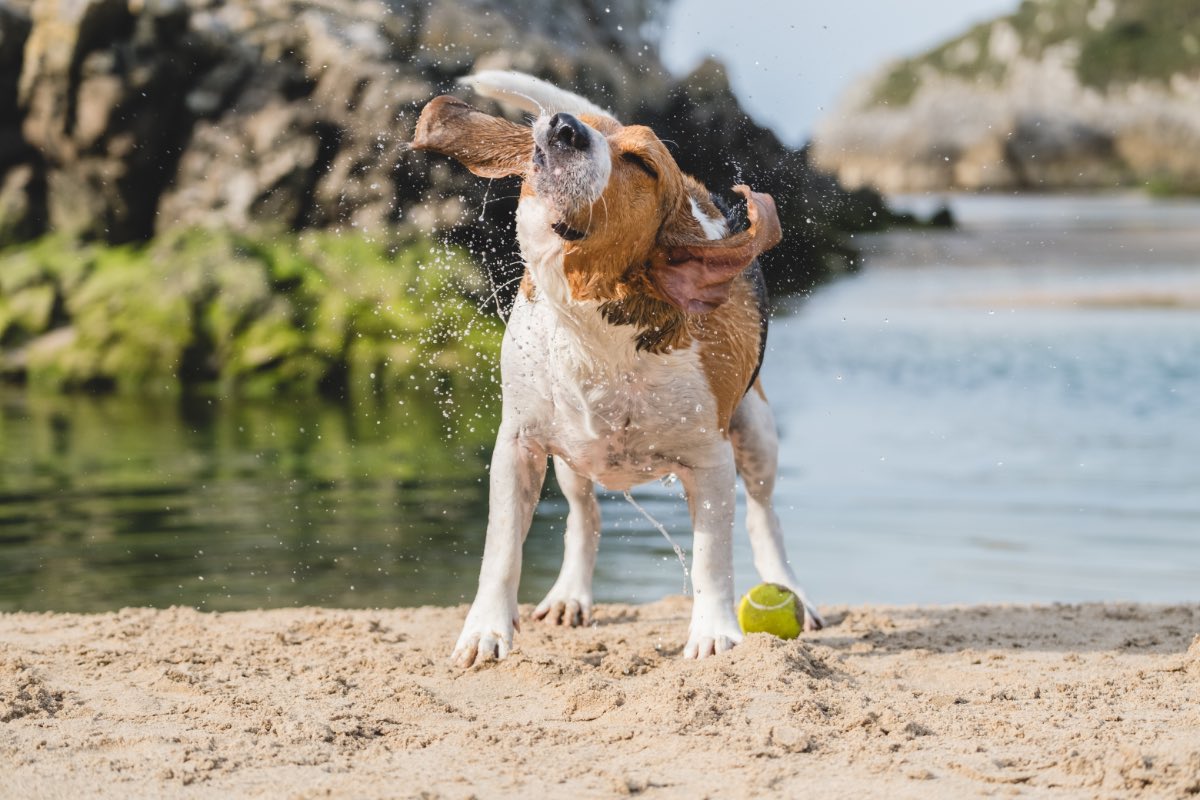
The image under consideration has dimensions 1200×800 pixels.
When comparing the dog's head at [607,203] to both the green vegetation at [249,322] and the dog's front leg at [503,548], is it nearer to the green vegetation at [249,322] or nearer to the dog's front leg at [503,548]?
the dog's front leg at [503,548]

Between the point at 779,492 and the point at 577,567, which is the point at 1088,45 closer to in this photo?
the point at 779,492

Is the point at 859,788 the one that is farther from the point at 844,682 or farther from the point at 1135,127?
the point at 1135,127

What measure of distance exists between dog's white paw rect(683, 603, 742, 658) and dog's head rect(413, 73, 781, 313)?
132 centimetres

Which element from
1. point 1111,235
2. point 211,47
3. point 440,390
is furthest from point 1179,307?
point 1111,235

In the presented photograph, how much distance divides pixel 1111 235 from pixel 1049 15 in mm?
84610

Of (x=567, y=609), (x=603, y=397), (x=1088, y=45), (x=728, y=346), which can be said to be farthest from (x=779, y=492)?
(x=1088, y=45)

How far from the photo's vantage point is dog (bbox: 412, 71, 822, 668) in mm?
4488

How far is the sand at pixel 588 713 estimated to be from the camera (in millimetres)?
3953

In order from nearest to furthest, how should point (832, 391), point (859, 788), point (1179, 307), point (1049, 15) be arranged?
point (859, 788) < point (832, 391) < point (1179, 307) < point (1049, 15)

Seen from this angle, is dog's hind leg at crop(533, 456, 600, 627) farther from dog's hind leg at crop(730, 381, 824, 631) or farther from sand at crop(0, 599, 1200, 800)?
dog's hind leg at crop(730, 381, 824, 631)

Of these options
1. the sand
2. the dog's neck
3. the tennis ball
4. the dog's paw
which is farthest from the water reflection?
the dog's neck

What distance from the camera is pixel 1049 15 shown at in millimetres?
119062

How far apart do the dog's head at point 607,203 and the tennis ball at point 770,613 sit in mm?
1523

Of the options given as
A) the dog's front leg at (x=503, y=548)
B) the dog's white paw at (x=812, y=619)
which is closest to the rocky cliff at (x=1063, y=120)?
the dog's white paw at (x=812, y=619)
